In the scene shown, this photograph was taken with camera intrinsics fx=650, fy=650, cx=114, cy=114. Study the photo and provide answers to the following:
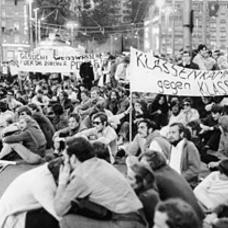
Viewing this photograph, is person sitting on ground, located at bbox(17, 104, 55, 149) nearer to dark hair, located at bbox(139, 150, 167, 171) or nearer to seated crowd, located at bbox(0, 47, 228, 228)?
seated crowd, located at bbox(0, 47, 228, 228)

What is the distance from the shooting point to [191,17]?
50.0ft

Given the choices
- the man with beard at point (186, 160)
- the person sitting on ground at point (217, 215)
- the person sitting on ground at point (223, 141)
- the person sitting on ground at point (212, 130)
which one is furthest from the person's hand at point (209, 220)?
the person sitting on ground at point (212, 130)

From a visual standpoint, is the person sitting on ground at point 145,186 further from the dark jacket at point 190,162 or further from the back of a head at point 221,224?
the dark jacket at point 190,162

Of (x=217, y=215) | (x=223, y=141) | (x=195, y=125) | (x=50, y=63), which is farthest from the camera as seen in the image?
(x=50, y=63)

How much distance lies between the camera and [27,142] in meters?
11.1

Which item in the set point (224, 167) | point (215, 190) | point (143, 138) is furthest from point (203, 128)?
point (224, 167)

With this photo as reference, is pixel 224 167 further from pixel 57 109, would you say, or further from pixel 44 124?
pixel 57 109

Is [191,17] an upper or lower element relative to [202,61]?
upper

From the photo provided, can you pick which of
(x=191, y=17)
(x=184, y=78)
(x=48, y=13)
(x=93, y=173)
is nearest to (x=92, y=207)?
(x=93, y=173)

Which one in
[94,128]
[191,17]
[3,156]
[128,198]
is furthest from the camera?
[191,17]

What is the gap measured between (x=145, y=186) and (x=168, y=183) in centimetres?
28

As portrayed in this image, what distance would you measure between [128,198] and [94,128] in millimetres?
5005

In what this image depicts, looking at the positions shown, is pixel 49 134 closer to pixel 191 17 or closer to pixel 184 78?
pixel 184 78

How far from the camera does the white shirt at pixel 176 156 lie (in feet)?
25.7
